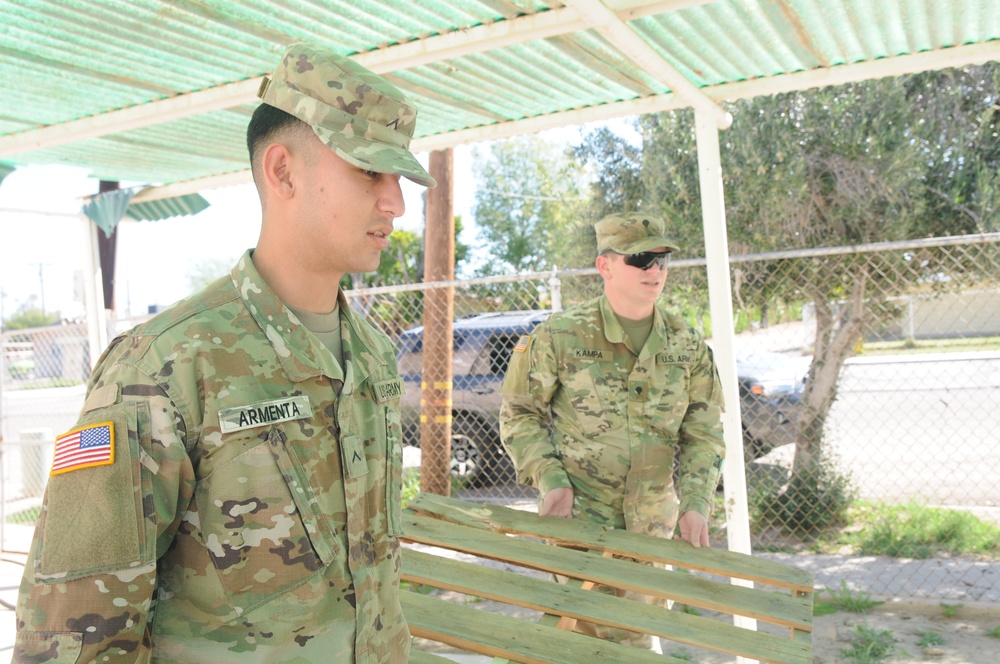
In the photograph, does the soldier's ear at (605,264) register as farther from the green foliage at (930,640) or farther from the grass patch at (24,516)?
the grass patch at (24,516)

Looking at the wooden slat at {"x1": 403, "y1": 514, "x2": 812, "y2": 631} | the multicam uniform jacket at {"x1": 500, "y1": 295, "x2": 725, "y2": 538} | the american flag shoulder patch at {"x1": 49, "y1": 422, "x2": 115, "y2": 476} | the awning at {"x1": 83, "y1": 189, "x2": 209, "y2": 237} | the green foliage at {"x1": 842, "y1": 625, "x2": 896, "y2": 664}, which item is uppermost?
the awning at {"x1": 83, "y1": 189, "x2": 209, "y2": 237}

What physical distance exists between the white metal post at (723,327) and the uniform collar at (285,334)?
2632mm

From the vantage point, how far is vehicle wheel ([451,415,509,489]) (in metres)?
8.47

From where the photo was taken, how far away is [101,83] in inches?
141

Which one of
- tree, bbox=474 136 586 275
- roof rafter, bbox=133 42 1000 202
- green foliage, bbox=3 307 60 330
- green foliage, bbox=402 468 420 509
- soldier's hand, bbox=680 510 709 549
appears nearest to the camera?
soldier's hand, bbox=680 510 709 549

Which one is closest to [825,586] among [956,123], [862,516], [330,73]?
[862,516]

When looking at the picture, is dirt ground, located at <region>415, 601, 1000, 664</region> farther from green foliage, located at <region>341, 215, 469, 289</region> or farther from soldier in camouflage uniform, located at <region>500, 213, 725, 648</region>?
green foliage, located at <region>341, 215, 469, 289</region>

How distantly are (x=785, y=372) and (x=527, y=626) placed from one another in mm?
5834

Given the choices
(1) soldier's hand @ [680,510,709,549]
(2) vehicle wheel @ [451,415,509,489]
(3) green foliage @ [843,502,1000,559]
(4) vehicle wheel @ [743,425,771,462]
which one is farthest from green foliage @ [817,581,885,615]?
(2) vehicle wheel @ [451,415,509,489]

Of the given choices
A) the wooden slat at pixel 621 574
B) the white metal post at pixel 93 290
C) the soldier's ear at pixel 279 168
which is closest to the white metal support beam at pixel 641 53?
the soldier's ear at pixel 279 168

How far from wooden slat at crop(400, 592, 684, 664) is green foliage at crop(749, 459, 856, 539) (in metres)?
4.64

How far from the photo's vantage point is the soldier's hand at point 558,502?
3.17 meters

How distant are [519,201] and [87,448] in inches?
1377

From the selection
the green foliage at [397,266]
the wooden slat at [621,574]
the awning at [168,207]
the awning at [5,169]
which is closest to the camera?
the wooden slat at [621,574]
